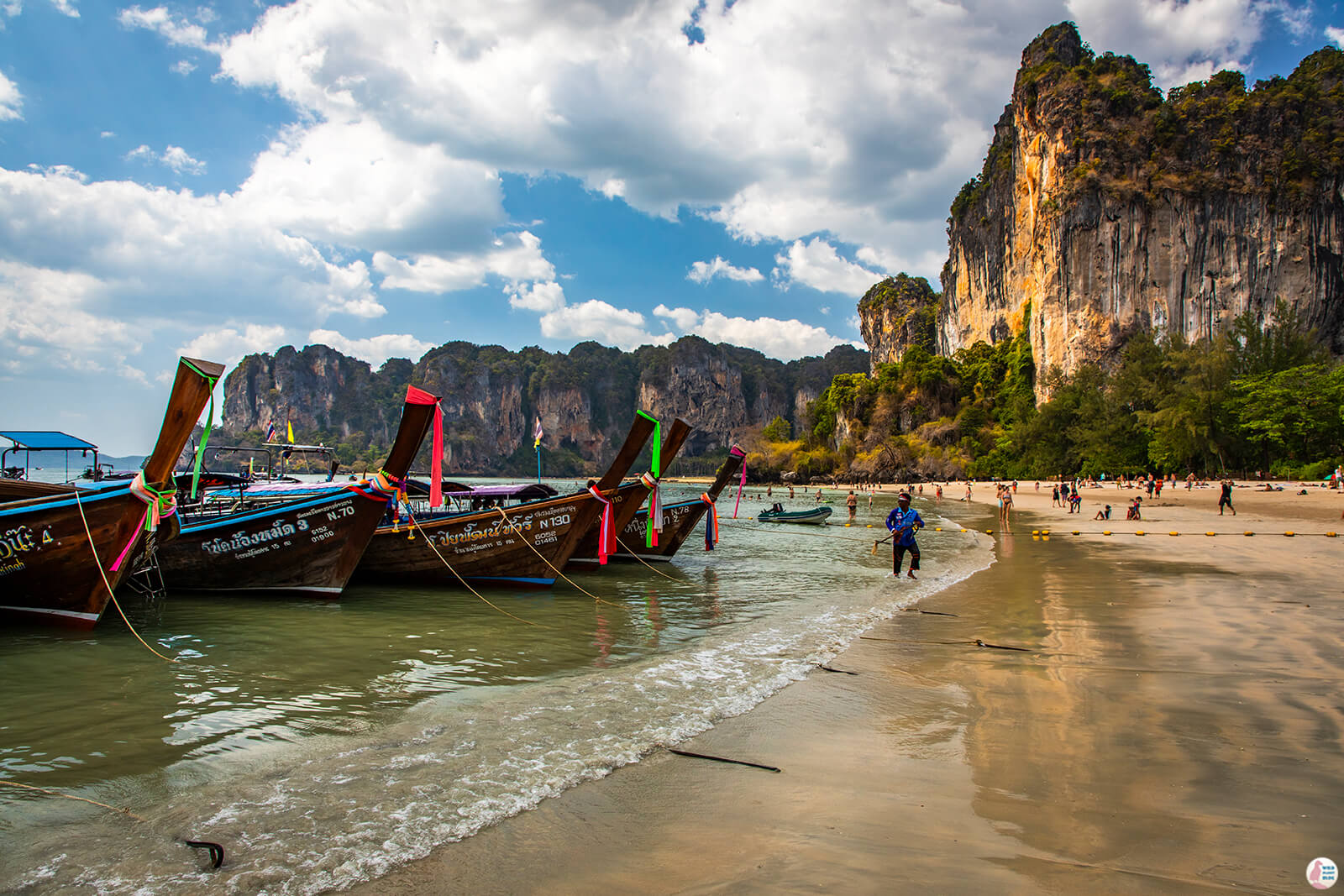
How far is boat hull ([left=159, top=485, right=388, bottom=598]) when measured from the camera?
10.6 meters

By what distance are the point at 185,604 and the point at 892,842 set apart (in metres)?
11.1

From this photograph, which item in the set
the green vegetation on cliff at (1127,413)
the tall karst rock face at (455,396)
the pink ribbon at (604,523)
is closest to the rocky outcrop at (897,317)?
the green vegetation on cliff at (1127,413)

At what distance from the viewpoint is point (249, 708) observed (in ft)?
18.2

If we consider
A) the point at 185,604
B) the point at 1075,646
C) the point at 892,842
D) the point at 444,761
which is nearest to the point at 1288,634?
the point at 1075,646

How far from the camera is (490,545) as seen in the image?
1220 cm

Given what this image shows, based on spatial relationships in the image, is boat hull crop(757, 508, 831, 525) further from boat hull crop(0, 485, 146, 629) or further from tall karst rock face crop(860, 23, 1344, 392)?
tall karst rock face crop(860, 23, 1344, 392)

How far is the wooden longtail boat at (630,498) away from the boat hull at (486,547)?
43.9 inches

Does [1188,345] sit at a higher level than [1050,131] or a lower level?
lower

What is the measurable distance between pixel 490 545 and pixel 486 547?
2.7 inches

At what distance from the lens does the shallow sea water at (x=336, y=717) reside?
337 centimetres

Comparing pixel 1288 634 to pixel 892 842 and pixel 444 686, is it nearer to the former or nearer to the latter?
pixel 892 842

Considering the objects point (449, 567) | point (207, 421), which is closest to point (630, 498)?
point (449, 567)

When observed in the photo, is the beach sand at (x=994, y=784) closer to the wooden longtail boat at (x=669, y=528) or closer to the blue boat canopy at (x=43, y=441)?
the wooden longtail boat at (x=669, y=528)

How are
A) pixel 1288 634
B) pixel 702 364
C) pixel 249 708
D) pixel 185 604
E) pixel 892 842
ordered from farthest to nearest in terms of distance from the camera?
pixel 702 364, pixel 185 604, pixel 1288 634, pixel 249 708, pixel 892 842
